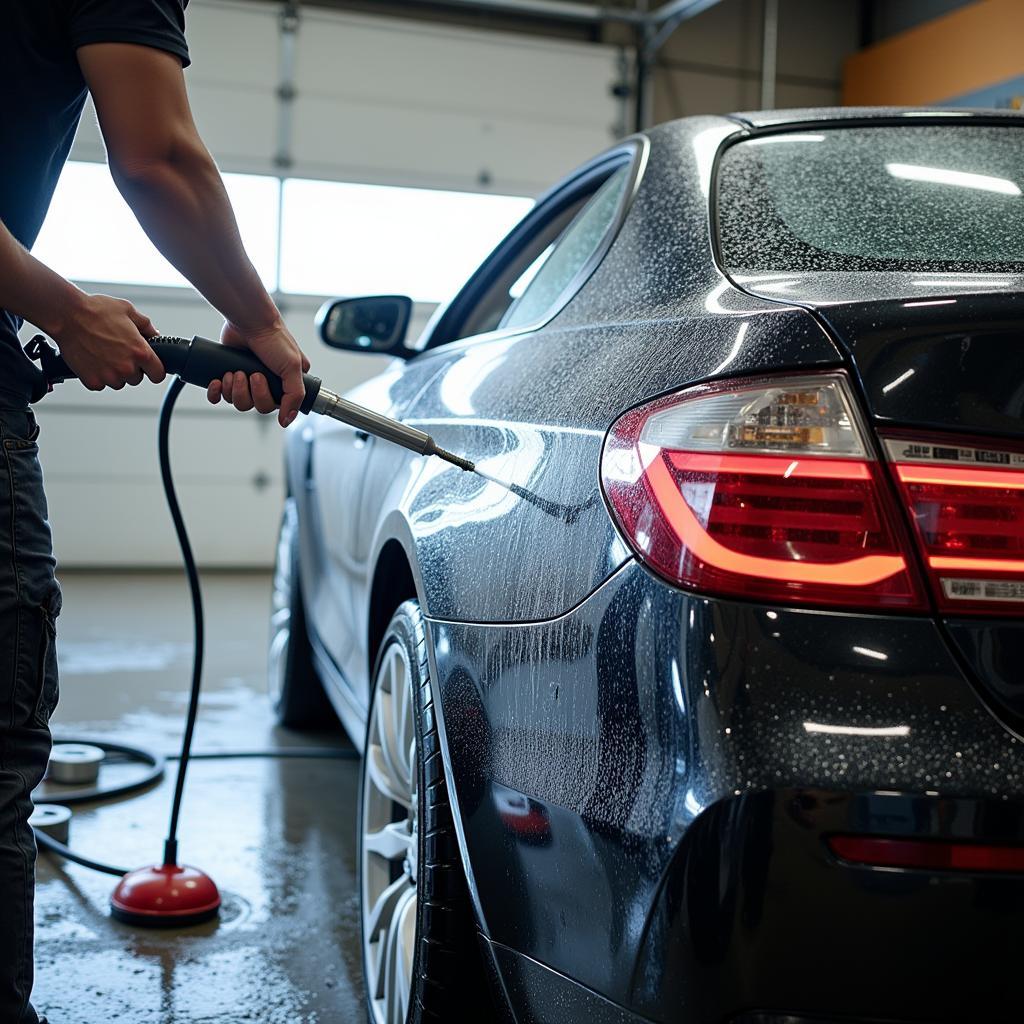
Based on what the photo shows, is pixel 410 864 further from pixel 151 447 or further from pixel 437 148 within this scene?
pixel 437 148

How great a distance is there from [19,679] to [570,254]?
1039 mm

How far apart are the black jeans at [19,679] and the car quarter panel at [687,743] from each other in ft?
1.86

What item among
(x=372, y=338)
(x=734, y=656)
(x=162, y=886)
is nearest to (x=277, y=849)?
(x=162, y=886)

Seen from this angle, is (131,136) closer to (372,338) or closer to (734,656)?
(734,656)

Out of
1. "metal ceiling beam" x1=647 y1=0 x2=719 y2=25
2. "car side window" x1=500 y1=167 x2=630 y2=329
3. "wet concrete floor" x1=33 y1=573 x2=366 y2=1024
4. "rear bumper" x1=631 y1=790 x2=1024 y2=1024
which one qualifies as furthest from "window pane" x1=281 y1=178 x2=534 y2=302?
"rear bumper" x1=631 y1=790 x2=1024 y2=1024

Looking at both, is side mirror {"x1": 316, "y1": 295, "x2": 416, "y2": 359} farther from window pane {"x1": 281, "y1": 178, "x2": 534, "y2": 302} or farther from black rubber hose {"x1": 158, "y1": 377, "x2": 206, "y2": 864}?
window pane {"x1": 281, "y1": 178, "x2": 534, "y2": 302}

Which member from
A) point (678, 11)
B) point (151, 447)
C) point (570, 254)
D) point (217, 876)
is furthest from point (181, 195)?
point (678, 11)

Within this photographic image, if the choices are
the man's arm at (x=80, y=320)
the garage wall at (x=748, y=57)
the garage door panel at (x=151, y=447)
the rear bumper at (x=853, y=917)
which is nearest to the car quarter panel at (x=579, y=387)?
the rear bumper at (x=853, y=917)

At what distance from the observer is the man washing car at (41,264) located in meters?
1.33

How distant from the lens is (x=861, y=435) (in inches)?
42.1

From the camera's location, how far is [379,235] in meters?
9.57

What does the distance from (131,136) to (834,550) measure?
34.8 inches

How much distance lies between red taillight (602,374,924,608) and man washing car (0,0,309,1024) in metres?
0.59

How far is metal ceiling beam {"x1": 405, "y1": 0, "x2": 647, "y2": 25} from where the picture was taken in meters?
9.73
